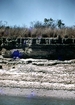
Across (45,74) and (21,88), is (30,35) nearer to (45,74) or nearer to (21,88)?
(45,74)

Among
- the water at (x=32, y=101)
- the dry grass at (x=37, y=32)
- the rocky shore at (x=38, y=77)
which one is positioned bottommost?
the water at (x=32, y=101)

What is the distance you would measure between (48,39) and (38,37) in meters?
0.90

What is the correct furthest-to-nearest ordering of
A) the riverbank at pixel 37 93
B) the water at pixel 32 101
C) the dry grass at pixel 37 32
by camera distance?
the dry grass at pixel 37 32, the riverbank at pixel 37 93, the water at pixel 32 101

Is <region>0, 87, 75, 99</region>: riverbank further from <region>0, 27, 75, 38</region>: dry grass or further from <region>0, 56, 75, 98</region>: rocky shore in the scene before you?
<region>0, 27, 75, 38</region>: dry grass

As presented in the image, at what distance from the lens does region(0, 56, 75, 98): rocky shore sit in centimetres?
1142

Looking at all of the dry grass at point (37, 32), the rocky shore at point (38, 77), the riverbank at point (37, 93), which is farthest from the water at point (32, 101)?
the dry grass at point (37, 32)

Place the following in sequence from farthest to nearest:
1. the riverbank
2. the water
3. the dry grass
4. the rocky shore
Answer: the dry grass < the rocky shore < the riverbank < the water

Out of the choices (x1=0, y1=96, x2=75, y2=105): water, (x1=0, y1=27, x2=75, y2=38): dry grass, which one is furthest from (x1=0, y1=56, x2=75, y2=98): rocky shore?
(x1=0, y1=27, x2=75, y2=38): dry grass

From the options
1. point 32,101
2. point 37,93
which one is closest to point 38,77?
point 37,93

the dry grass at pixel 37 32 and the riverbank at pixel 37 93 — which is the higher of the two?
the dry grass at pixel 37 32

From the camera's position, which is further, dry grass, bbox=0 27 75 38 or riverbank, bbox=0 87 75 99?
dry grass, bbox=0 27 75 38

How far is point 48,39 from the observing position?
1488 centimetres

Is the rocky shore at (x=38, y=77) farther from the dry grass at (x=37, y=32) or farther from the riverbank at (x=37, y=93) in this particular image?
the dry grass at (x=37, y=32)

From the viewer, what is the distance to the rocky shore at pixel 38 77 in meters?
11.4
